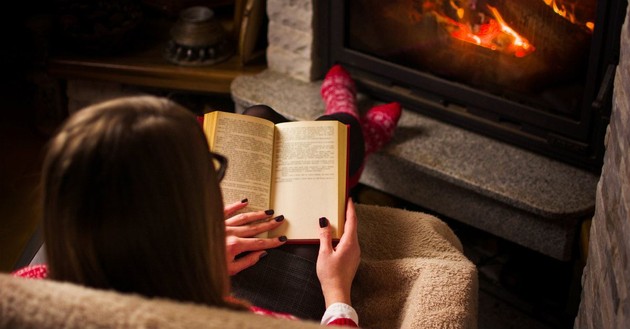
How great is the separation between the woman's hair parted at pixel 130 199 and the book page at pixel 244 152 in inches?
22.0

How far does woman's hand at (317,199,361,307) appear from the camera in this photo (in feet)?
4.12

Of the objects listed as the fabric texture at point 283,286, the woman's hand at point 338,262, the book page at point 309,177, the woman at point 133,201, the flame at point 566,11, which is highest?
the woman at point 133,201

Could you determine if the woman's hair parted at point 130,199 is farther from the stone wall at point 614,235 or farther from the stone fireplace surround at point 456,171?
the stone fireplace surround at point 456,171

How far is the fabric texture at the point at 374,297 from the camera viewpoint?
0.68 meters

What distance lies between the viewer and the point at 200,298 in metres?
0.84

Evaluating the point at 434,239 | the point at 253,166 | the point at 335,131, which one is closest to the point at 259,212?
the point at 253,166

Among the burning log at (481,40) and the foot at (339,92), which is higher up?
the burning log at (481,40)

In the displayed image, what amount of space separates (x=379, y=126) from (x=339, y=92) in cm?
18

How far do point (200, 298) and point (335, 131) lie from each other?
66cm

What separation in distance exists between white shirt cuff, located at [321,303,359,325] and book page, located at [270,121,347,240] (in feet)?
0.55

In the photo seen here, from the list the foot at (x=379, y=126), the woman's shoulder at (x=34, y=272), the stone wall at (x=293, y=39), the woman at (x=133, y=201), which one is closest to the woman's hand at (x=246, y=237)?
the woman's shoulder at (x=34, y=272)

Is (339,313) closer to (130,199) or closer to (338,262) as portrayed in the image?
(338,262)

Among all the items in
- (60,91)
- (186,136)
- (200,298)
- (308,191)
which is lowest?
(60,91)

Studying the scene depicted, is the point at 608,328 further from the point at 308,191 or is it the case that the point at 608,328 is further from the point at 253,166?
the point at 253,166
